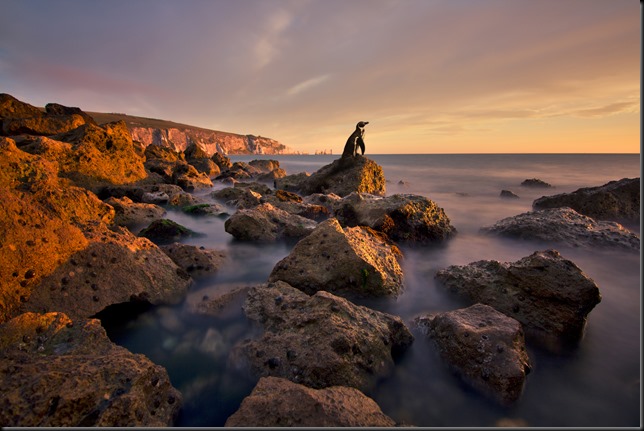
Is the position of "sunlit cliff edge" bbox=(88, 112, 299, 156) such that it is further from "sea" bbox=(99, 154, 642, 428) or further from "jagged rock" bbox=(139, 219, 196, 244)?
"sea" bbox=(99, 154, 642, 428)

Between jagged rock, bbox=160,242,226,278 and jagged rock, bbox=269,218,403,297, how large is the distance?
152 centimetres

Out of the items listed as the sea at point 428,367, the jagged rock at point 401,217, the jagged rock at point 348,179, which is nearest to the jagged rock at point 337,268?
the sea at point 428,367

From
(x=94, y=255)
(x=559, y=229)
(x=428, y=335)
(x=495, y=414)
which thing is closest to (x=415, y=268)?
(x=428, y=335)

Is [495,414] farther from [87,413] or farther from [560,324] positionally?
[87,413]

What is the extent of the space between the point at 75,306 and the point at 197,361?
1594 mm

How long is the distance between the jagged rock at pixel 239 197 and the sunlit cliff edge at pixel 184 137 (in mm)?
72142

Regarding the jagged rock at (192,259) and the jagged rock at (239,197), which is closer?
the jagged rock at (192,259)

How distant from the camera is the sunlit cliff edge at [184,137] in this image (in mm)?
106750

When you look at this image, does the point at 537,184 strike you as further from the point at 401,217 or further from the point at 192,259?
the point at 192,259

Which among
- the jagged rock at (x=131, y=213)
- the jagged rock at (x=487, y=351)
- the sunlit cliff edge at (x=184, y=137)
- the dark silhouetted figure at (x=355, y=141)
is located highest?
the sunlit cliff edge at (x=184, y=137)

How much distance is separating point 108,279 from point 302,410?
10.8ft

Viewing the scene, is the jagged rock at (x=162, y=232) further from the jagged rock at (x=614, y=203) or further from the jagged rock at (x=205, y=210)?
the jagged rock at (x=614, y=203)

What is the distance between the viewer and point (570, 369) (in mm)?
3369

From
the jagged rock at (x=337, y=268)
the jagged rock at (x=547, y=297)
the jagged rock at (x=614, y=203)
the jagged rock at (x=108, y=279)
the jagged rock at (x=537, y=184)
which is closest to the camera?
the jagged rock at (x=108, y=279)
